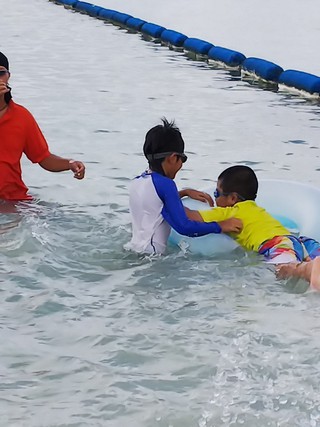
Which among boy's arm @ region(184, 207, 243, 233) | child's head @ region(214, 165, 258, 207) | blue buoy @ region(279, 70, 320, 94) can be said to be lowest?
boy's arm @ region(184, 207, 243, 233)

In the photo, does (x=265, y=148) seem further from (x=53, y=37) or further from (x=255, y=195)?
(x=53, y=37)

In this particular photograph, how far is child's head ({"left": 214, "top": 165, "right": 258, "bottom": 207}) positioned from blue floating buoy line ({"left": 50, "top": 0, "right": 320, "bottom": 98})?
5074mm

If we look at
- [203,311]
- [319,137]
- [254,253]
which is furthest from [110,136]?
[203,311]

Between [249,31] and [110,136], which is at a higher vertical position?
[249,31]

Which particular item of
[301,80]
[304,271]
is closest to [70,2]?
[301,80]

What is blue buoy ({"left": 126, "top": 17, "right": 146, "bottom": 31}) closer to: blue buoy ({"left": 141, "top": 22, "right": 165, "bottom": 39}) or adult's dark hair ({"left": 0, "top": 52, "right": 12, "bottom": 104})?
blue buoy ({"left": 141, "top": 22, "right": 165, "bottom": 39})

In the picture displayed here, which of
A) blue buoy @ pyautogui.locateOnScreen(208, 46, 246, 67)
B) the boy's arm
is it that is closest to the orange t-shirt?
the boy's arm

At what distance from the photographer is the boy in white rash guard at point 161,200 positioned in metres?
3.87

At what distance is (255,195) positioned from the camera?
4.18 meters

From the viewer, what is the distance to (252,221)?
157 inches

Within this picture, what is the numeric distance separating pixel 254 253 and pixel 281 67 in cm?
657

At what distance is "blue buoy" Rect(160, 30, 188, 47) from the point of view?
1277 cm

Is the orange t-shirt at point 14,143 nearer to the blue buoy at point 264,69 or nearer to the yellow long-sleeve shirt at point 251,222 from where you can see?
the yellow long-sleeve shirt at point 251,222

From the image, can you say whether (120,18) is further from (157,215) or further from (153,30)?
(157,215)
